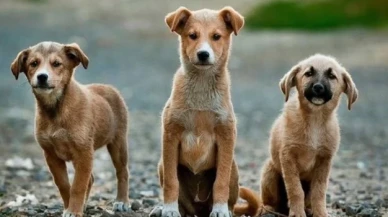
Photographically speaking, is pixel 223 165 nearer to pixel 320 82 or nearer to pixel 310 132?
pixel 310 132

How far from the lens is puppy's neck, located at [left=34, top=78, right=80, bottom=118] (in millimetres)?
8719

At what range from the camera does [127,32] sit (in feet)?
125

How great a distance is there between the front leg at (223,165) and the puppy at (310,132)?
1.90 feet

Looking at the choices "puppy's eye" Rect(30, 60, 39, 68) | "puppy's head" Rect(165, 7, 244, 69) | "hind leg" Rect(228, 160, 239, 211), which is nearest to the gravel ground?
"hind leg" Rect(228, 160, 239, 211)

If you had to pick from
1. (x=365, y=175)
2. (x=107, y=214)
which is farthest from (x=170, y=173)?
(x=365, y=175)

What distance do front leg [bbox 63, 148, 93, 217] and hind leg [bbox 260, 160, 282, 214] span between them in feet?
6.05

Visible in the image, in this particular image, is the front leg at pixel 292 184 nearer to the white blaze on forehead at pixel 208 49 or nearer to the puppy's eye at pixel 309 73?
the puppy's eye at pixel 309 73

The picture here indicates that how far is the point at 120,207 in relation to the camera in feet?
31.1

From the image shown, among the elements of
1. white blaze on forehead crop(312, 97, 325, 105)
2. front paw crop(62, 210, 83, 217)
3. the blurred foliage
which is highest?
the blurred foliage

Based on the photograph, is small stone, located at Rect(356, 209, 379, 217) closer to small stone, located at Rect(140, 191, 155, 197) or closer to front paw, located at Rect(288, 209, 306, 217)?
front paw, located at Rect(288, 209, 306, 217)

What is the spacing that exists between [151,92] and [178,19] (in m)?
14.6

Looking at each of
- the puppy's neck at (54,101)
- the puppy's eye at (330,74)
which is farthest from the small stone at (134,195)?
the puppy's eye at (330,74)

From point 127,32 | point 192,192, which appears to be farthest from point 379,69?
point 192,192

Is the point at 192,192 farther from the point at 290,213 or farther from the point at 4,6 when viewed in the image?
the point at 4,6
